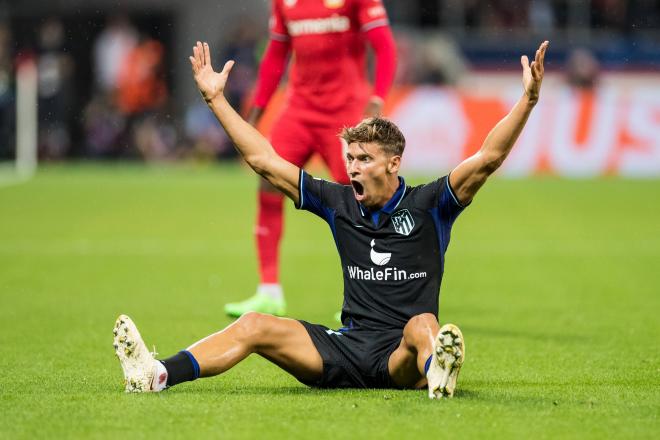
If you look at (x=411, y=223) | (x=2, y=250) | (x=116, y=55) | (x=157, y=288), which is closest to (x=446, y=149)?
(x=116, y=55)

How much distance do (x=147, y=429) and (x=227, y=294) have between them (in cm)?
525

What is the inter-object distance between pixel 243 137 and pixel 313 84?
9.93ft

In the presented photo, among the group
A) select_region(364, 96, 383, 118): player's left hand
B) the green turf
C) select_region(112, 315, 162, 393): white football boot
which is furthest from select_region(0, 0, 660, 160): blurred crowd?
select_region(112, 315, 162, 393): white football boot

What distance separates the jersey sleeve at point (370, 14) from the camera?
900 cm

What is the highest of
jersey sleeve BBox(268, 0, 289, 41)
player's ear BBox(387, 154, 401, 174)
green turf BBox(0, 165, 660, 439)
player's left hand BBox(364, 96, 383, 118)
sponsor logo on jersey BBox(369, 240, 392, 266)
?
jersey sleeve BBox(268, 0, 289, 41)

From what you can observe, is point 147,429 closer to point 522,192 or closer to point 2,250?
point 2,250

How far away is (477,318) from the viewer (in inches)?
359

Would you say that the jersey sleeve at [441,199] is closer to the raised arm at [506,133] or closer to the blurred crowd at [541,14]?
the raised arm at [506,133]

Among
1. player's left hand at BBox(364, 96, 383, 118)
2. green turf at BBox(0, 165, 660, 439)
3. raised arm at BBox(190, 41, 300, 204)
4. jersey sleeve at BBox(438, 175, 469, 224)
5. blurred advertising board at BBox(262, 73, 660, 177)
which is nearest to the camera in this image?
green turf at BBox(0, 165, 660, 439)

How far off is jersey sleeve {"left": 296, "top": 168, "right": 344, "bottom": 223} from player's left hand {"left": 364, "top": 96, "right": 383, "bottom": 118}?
2438 mm

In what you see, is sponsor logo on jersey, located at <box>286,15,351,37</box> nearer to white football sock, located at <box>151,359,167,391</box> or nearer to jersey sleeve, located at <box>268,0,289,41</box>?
jersey sleeve, located at <box>268,0,289,41</box>

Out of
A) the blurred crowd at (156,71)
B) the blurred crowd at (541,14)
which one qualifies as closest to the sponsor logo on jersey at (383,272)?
the blurred crowd at (156,71)

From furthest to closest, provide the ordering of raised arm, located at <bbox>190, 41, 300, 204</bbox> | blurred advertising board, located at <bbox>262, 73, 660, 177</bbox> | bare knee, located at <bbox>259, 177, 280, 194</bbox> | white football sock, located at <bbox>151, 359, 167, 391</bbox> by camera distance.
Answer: blurred advertising board, located at <bbox>262, 73, 660, 177</bbox>, bare knee, located at <bbox>259, 177, 280, 194</bbox>, raised arm, located at <bbox>190, 41, 300, 204</bbox>, white football sock, located at <bbox>151, 359, 167, 391</bbox>

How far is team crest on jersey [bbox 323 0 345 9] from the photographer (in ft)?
29.7
